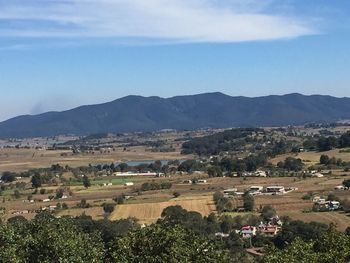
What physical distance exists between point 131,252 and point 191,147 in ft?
501

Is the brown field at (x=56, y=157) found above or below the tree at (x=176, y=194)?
above

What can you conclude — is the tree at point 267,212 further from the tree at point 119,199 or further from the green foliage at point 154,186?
the green foliage at point 154,186

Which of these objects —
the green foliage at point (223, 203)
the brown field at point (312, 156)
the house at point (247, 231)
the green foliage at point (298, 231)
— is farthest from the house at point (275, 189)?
the green foliage at point (298, 231)

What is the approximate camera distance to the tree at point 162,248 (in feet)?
64.6

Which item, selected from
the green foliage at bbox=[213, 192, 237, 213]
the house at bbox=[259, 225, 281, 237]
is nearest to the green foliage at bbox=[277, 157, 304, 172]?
the green foliage at bbox=[213, 192, 237, 213]

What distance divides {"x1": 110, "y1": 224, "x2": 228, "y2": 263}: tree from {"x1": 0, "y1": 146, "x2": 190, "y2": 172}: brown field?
367 feet

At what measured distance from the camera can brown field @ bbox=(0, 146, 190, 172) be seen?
139m

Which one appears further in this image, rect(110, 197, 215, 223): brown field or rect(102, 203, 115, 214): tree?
rect(102, 203, 115, 214): tree

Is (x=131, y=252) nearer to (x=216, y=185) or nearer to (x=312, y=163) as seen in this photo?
(x=216, y=185)

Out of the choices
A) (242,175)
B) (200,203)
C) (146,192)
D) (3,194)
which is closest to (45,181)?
(3,194)

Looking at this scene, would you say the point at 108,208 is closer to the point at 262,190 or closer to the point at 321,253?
the point at 262,190

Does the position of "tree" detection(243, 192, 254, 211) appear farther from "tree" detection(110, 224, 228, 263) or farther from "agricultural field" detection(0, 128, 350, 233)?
"tree" detection(110, 224, 228, 263)

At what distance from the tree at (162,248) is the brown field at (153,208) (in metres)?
36.6

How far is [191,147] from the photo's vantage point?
568 ft
